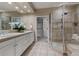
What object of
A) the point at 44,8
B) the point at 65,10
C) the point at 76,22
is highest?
the point at 44,8

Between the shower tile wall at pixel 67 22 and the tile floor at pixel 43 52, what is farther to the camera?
the shower tile wall at pixel 67 22

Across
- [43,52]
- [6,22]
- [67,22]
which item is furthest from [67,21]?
[6,22]

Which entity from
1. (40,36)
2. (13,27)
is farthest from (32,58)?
(40,36)

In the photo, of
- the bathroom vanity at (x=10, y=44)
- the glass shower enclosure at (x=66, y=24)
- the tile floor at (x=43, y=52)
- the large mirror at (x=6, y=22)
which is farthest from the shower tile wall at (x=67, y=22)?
the bathroom vanity at (x=10, y=44)

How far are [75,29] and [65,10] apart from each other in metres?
0.90

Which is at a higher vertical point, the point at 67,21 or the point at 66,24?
the point at 67,21

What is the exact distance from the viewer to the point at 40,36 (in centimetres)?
789

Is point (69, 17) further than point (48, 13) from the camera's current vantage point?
No

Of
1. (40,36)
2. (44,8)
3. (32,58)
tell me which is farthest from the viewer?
(40,36)

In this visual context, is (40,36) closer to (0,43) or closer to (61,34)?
(61,34)

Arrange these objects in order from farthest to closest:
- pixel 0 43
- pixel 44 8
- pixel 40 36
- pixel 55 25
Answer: pixel 40 36 → pixel 44 8 → pixel 55 25 → pixel 0 43

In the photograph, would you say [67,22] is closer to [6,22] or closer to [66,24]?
[66,24]

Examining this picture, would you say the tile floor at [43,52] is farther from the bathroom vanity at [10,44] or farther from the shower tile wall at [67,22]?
the bathroom vanity at [10,44]

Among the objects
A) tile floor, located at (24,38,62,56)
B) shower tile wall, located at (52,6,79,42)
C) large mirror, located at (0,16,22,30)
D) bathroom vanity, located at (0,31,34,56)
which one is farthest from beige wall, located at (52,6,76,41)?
bathroom vanity, located at (0,31,34,56)
